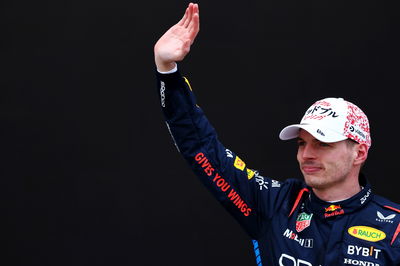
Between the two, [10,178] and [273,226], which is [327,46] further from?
[10,178]

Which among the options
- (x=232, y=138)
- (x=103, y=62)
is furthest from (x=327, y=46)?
(x=103, y=62)

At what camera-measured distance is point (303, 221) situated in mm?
1983

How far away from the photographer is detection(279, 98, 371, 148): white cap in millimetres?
1916

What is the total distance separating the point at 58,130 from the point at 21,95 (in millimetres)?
250

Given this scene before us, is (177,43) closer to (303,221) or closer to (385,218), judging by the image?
(303,221)

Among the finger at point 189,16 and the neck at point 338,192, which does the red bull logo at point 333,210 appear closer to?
the neck at point 338,192

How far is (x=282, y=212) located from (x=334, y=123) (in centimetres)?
37

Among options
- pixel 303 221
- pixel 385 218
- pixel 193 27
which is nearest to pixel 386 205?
pixel 385 218

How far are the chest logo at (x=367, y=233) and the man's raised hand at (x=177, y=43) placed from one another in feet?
2.66

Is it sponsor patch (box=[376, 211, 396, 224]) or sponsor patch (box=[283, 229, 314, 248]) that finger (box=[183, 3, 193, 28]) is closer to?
sponsor patch (box=[283, 229, 314, 248])

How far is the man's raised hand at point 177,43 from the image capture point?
1864mm

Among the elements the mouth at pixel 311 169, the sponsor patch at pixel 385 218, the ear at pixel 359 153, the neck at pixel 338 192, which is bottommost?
the sponsor patch at pixel 385 218

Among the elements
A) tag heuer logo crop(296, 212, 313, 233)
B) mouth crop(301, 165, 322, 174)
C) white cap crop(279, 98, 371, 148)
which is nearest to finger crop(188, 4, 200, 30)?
white cap crop(279, 98, 371, 148)

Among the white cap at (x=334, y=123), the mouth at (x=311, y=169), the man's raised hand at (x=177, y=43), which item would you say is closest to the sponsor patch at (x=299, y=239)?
the mouth at (x=311, y=169)
